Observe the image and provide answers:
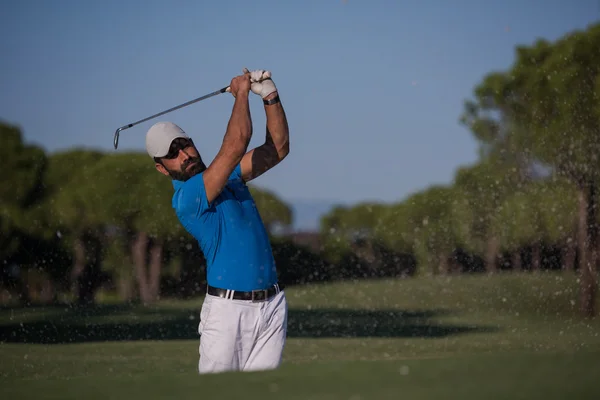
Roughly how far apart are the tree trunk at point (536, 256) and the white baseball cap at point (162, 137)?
2559 cm

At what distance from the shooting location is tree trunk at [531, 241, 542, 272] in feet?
103

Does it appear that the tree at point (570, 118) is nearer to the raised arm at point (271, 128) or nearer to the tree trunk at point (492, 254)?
the tree trunk at point (492, 254)

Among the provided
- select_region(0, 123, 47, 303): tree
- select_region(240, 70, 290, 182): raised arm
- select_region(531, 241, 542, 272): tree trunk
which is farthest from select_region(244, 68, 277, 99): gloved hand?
select_region(0, 123, 47, 303): tree

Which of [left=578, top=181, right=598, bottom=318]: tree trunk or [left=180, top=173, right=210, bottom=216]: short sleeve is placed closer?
[left=180, top=173, right=210, bottom=216]: short sleeve

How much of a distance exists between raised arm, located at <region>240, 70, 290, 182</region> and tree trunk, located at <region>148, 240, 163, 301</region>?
95.6 ft

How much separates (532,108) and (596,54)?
1.68 metres

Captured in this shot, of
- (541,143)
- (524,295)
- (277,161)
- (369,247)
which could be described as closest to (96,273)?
(369,247)

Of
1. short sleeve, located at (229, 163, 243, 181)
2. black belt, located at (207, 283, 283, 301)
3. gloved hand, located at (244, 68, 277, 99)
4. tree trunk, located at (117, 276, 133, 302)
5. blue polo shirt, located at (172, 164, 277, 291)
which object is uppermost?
gloved hand, located at (244, 68, 277, 99)

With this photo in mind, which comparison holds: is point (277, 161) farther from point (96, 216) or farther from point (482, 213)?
point (96, 216)

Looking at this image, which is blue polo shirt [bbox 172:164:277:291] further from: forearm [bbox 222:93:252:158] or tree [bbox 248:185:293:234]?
tree [bbox 248:185:293:234]

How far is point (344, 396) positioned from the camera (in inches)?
160

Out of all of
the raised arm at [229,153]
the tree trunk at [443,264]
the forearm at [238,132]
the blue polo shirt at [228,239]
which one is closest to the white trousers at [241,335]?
the blue polo shirt at [228,239]

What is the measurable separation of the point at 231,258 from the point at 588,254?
16717 mm

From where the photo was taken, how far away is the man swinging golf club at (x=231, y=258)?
5984 mm
